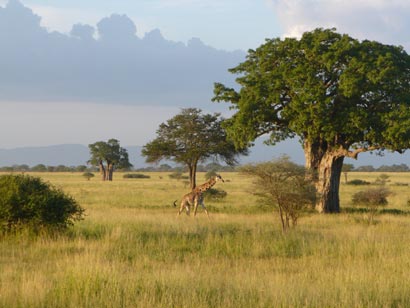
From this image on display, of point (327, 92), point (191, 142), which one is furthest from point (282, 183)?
point (191, 142)

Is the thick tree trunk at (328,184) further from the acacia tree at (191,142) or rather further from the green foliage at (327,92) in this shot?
the acacia tree at (191,142)

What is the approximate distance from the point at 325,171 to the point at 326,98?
15.3ft

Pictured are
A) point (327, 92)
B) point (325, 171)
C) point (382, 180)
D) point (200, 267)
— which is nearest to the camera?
point (200, 267)

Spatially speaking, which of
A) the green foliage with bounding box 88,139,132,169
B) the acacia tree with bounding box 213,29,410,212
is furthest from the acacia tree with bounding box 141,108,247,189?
the green foliage with bounding box 88,139,132,169

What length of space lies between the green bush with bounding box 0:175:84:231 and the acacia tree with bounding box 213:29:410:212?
12.1 m

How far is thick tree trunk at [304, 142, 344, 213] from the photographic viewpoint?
1140 inches

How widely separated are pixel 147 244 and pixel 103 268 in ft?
14.6

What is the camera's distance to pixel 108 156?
9994 cm

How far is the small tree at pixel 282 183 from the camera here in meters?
20.1

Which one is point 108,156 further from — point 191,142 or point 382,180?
point 191,142

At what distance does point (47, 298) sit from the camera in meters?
8.55

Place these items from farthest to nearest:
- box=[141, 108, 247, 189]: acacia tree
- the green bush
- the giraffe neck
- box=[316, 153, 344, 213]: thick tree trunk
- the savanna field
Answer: box=[141, 108, 247, 189]: acacia tree → box=[316, 153, 344, 213]: thick tree trunk → the giraffe neck → the green bush → the savanna field

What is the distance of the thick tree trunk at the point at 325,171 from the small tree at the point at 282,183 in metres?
8.29

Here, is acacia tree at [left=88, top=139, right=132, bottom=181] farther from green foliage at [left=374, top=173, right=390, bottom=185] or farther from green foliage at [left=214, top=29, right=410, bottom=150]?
green foliage at [left=214, top=29, right=410, bottom=150]
